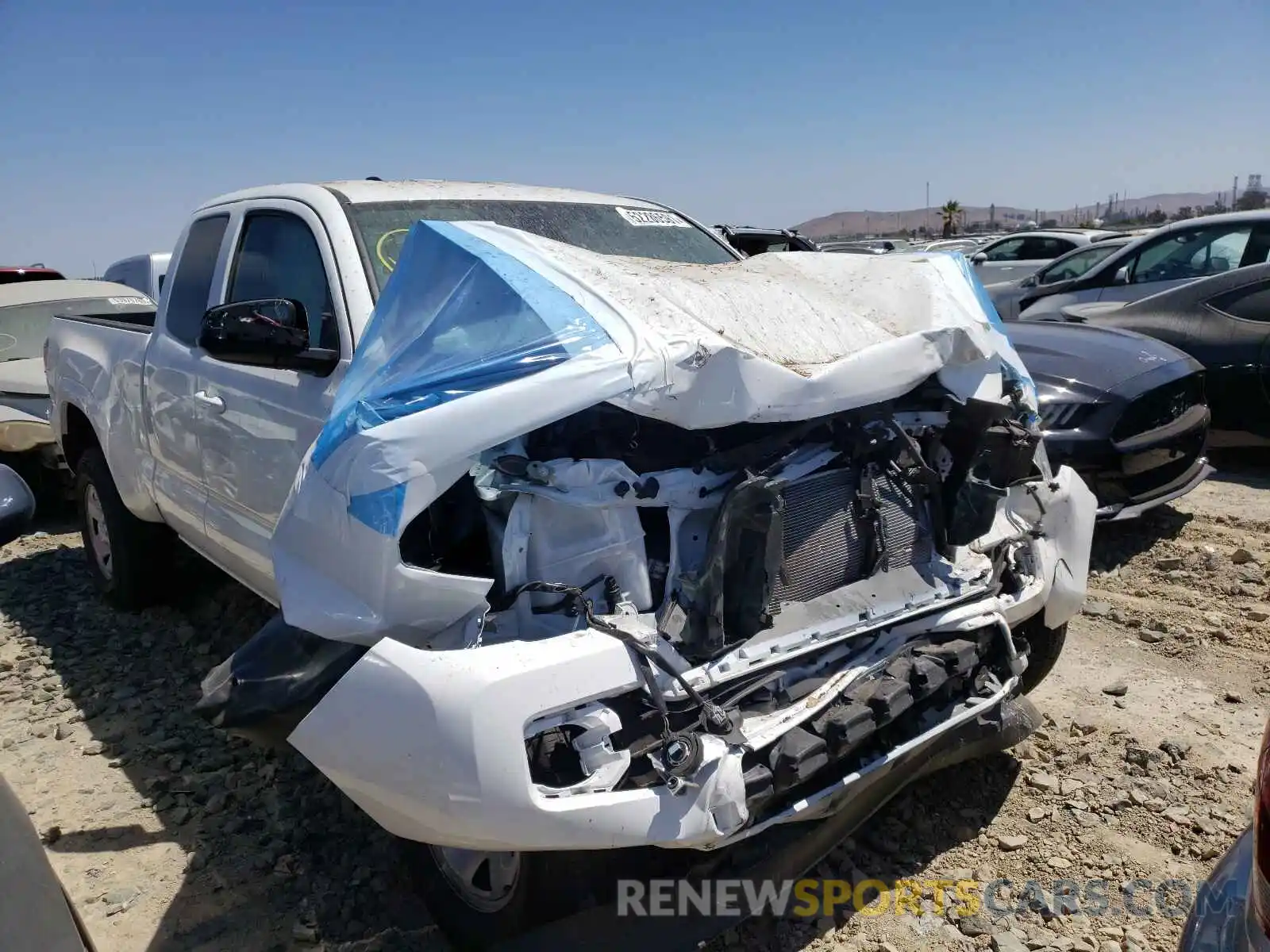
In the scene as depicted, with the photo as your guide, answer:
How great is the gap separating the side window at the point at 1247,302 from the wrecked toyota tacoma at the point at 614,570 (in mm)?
4415

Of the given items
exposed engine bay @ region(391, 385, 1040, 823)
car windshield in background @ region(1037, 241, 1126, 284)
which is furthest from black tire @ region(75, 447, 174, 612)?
car windshield in background @ region(1037, 241, 1126, 284)

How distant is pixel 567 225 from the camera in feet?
11.8

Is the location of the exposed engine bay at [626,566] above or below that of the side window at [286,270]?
below

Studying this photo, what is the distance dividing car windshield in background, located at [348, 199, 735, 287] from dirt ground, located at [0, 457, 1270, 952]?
1.82m

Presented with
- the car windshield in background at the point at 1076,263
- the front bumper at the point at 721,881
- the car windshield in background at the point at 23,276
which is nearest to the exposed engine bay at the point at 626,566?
the front bumper at the point at 721,881

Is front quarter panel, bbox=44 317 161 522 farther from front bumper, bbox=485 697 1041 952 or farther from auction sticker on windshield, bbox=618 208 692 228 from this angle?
front bumper, bbox=485 697 1041 952

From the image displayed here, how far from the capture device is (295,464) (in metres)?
3.03

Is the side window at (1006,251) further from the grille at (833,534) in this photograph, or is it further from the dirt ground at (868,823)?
the grille at (833,534)

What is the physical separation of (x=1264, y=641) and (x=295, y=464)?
3.87 meters

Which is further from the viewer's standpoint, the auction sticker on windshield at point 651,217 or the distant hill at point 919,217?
the distant hill at point 919,217

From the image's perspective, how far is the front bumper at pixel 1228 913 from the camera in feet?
4.49

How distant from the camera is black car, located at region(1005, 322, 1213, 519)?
15.4 ft

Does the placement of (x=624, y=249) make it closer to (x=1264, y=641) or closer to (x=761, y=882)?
(x=761, y=882)

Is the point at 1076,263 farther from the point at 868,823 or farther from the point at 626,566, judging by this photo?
the point at 626,566
